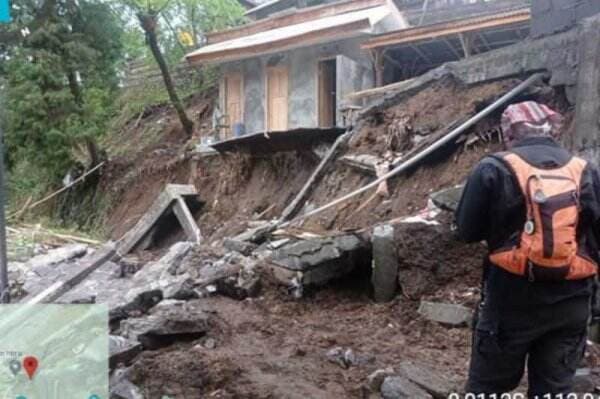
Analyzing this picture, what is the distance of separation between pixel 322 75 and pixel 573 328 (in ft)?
39.2

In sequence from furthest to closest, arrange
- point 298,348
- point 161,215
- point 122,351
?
point 161,215 → point 298,348 → point 122,351

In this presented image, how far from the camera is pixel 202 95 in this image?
1742cm

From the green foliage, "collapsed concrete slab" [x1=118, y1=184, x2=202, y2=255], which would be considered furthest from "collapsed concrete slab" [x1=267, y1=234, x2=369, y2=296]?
the green foliage

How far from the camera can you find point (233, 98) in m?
15.5

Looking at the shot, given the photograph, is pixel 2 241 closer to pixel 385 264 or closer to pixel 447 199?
pixel 385 264

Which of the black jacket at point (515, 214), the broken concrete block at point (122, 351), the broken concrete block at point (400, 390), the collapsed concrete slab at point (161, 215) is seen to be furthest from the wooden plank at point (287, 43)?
the black jacket at point (515, 214)

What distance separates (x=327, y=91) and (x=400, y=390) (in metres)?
11.5

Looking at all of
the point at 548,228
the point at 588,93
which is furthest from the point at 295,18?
the point at 548,228

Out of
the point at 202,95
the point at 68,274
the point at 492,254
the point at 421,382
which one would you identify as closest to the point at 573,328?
the point at 492,254

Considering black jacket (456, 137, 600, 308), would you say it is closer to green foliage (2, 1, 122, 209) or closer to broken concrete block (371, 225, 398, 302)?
broken concrete block (371, 225, 398, 302)

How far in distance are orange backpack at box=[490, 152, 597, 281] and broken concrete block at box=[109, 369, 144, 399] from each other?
6.80 ft

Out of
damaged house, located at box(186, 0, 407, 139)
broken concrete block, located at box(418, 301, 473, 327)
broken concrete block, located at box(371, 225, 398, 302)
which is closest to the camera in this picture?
broken concrete block, located at box(418, 301, 473, 327)

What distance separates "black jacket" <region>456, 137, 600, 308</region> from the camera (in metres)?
2.20

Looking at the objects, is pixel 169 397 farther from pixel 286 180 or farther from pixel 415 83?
pixel 286 180
